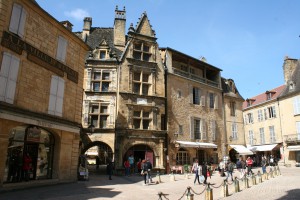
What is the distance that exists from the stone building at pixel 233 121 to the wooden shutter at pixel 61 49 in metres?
17.3

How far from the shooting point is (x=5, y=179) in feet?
29.7

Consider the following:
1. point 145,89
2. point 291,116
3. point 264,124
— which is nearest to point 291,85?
point 291,116

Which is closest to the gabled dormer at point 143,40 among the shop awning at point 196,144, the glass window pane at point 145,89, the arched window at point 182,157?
the glass window pane at point 145,89

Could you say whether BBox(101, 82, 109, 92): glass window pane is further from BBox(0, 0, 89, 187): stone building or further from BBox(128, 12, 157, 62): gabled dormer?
BBox(0, 0, 89, 187): stone building

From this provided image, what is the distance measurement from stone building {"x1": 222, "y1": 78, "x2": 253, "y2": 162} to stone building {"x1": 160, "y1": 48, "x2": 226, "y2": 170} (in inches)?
31.6

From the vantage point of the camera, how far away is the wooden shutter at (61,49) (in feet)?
37.8

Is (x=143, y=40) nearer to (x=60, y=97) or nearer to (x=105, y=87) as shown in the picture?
(x=105, y=87)

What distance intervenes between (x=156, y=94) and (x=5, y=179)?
12.1m

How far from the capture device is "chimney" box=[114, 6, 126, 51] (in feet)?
67.1

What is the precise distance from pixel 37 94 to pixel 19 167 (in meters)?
2.90

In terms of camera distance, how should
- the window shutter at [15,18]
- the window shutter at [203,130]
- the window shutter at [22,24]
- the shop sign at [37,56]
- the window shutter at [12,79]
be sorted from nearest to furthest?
1. the window shutter at [12,79]
2. the shop sign at [37,56]
3. the window shutter at [15,18]
4. the window shutter at [22,24]
5. the window shutter at [203,130]

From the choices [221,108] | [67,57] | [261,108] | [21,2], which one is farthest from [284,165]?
[21,2]

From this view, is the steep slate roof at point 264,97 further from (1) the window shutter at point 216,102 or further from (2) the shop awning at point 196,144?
(2) the shop awning at point 196,144

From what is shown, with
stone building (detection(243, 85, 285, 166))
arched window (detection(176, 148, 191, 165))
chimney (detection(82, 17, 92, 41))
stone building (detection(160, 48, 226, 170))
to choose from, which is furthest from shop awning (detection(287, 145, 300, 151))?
chimney (detection(82, 17, 92, 41))
